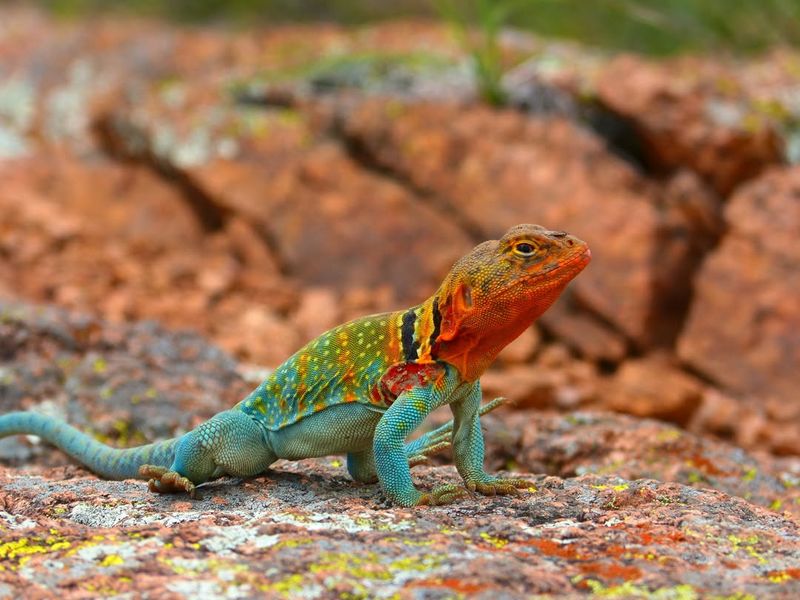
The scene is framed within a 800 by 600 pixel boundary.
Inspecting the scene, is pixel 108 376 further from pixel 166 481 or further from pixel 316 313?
pixel 316 313

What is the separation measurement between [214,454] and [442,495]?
0.95m

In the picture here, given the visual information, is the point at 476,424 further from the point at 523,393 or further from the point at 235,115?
the point at 235,115

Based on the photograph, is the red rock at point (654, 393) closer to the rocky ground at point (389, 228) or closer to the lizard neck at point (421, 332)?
the rocky ground at point (389, 228)

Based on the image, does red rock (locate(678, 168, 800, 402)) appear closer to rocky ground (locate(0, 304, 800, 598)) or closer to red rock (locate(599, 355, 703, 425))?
red rock (locate(599, 355, 703, 425))

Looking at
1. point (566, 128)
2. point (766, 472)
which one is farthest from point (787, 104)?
point (766, 472)

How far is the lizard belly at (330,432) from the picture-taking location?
162 inches

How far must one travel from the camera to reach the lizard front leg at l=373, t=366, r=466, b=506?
151 inches

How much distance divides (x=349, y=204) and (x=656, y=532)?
708 cm

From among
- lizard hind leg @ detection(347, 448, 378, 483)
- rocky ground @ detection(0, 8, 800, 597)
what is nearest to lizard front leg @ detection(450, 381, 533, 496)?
rocky ground @ detection(0, 8, 800, 597)

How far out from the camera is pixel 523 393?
27.4ft

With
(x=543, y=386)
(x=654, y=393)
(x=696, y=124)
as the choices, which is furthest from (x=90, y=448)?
(x=696, y=124)

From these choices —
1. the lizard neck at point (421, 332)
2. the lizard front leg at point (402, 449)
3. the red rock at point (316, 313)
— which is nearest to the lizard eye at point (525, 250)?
the lizard neck at point (421, 332)

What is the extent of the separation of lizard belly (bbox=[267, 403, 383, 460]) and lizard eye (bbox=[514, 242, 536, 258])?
866mm

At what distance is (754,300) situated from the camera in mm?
8844
